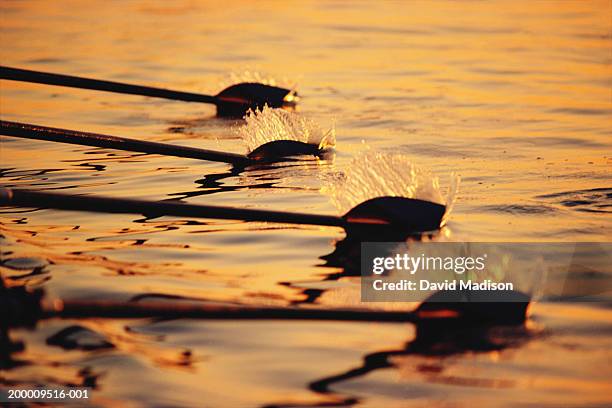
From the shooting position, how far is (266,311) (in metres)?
4.02

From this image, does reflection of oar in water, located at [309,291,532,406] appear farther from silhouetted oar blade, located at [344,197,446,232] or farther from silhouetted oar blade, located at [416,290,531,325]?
silhouetted oar blade, located at [344,197,446,232]

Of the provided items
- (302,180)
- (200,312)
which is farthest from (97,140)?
(200,312)

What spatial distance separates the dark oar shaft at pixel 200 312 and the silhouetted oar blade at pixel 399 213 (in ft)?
5.42

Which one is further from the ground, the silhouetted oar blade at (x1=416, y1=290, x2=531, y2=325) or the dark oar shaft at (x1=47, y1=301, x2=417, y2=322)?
the dark oar shaft at (x1=47, y1=301, x2=417, y2=322)

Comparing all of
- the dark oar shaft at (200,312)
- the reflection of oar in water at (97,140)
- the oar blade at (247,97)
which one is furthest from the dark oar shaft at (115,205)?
the oar blade at (247,97)

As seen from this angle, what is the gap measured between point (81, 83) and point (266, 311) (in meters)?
5.09

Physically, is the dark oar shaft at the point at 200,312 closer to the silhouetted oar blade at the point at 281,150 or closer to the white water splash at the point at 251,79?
the silhouetted oar blade at the point at 281,150

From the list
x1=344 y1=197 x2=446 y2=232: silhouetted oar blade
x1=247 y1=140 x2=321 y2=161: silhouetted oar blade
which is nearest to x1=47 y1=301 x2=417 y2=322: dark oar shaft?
x1=344 y1=197 x2=446 y2=232: silhouetted oar blade

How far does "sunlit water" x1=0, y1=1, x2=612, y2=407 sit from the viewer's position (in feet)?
13.3

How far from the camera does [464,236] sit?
5762 mm

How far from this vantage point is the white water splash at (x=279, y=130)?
310 inches

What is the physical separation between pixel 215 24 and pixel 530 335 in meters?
11.1

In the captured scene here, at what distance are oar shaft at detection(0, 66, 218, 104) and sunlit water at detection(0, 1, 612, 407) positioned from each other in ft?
1.04

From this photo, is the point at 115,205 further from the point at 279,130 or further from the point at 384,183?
the point at 279,130
